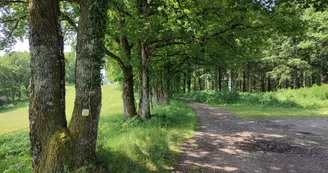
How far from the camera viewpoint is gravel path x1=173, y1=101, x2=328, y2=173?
5.30 m

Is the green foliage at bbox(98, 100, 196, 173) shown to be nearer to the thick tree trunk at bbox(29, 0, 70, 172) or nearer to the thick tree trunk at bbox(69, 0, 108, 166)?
the thick tree trunk at bbox(69, 0, 108, 166)

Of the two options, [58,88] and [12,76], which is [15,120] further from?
[12,76]

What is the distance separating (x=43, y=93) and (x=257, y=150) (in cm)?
634

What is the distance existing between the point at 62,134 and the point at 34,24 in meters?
2.03

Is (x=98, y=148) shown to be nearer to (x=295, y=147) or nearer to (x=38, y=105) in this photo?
(x=38, y=105)

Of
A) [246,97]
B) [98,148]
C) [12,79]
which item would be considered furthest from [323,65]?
[12,79]

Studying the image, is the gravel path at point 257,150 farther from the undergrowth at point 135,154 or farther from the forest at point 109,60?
the undergrowth at point 135,154

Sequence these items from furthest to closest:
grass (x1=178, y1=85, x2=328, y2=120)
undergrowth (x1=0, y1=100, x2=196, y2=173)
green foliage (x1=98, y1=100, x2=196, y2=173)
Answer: grass (x1=178, y1=85, x2=328, y2=120), green foliage (x1=98, y1=100, x2=196, y2=173), undergrowth (x1=0, y1=100, x2=196, y2=173)

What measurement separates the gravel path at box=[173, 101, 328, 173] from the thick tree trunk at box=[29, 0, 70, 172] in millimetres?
2857

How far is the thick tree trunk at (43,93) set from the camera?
3666 mm

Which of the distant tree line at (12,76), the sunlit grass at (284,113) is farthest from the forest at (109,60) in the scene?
the distant tree line at (12,76)

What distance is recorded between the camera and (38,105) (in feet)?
12.1

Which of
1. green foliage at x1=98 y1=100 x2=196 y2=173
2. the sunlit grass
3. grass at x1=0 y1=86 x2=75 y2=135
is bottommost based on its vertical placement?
grass at x1=0 y1=86 x2=75 y2=135

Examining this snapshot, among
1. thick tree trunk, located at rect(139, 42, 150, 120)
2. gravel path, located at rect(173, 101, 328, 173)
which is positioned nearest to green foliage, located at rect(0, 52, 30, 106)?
thick tree trunk, located at rect(139, 42, 150, 120)
